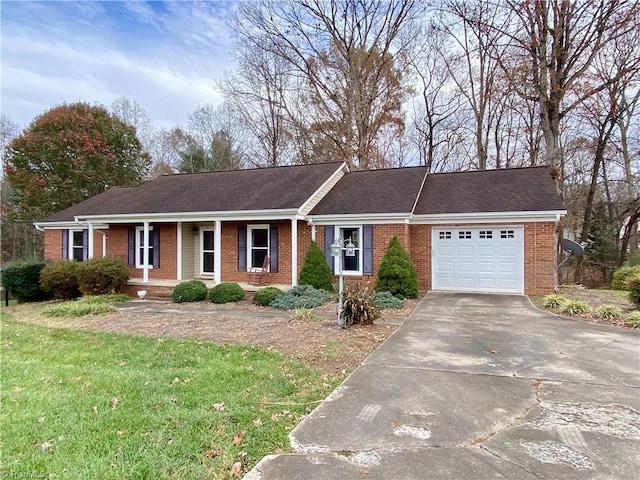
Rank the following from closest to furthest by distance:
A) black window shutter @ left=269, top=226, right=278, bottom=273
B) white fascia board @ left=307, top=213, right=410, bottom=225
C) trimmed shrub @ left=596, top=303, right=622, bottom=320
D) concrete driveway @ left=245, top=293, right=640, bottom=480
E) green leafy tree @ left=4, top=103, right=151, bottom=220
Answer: concrete driveway @ left=245, top=293, right=640, bottom=480 → trimmed shrub @ left=596, top=303, right=622, bottom=320 → white fascia board @ left=307, top=213, right=410, bottom=225 → black window shutter @ left=269, top=226, right=278, bottom=273 → green leafy tree @ left=4, top=103, right=151, bottom=220

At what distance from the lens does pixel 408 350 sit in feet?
20.6

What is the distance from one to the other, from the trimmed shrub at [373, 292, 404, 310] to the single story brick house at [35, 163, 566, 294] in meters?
2.01

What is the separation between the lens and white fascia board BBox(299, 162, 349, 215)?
A: 13257mm

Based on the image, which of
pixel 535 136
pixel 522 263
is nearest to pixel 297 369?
pixel 522 263

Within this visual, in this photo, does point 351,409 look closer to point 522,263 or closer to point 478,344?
point 478,344

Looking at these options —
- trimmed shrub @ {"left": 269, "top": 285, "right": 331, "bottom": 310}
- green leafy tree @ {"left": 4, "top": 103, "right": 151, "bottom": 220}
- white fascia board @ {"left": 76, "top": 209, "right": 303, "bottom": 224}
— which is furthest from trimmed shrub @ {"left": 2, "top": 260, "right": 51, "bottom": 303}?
green leafy tree @ {"left": 4, "top": 103, "right": 151, "bottom": 220}

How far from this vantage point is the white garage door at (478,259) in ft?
41.0

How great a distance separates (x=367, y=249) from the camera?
13156 millimetres

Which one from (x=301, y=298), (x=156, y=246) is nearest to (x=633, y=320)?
(x=301, y=298)

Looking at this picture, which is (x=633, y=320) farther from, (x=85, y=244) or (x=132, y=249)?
(x=85, y=244)

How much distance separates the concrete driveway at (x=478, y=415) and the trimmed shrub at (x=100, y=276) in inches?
430

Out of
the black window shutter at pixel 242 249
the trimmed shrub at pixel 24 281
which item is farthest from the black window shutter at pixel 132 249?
the black window shutter at pixel 242 249

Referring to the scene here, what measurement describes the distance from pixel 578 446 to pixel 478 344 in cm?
342

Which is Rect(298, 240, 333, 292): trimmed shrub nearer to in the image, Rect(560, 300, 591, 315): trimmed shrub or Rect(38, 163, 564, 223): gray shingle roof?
Rect(38, 163, 564, 223): gray shingle roof
